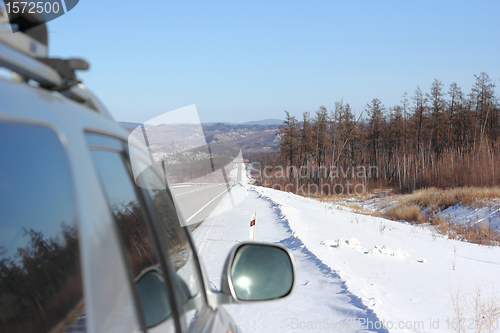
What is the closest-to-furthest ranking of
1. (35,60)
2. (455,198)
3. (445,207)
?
(35,60), (445,207), (455,198)

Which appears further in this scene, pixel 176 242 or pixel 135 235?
pixel 176 242

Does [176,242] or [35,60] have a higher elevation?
[35,60]

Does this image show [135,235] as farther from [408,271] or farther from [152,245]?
[408,271]

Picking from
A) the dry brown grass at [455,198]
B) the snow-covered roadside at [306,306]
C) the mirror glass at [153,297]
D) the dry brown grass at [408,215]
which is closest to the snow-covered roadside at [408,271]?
the snow-covered roadside at [306,306]

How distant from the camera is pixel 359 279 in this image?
20.6 feet

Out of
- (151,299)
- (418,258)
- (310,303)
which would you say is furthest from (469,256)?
(151,299)

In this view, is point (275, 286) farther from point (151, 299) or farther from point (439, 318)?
point (439, 318)

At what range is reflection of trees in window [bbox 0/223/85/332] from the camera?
619 mm

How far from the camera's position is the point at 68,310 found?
0.71 metres

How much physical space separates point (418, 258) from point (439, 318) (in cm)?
425

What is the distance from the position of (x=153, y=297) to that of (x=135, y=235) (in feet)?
0.75

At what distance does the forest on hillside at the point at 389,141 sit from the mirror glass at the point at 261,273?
39.5 meters

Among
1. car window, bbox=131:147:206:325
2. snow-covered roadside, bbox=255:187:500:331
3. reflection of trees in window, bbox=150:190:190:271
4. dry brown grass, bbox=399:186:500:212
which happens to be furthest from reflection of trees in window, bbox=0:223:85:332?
dry brown grass, bbox=399:186:500:212

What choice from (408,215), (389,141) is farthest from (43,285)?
(389,141)
